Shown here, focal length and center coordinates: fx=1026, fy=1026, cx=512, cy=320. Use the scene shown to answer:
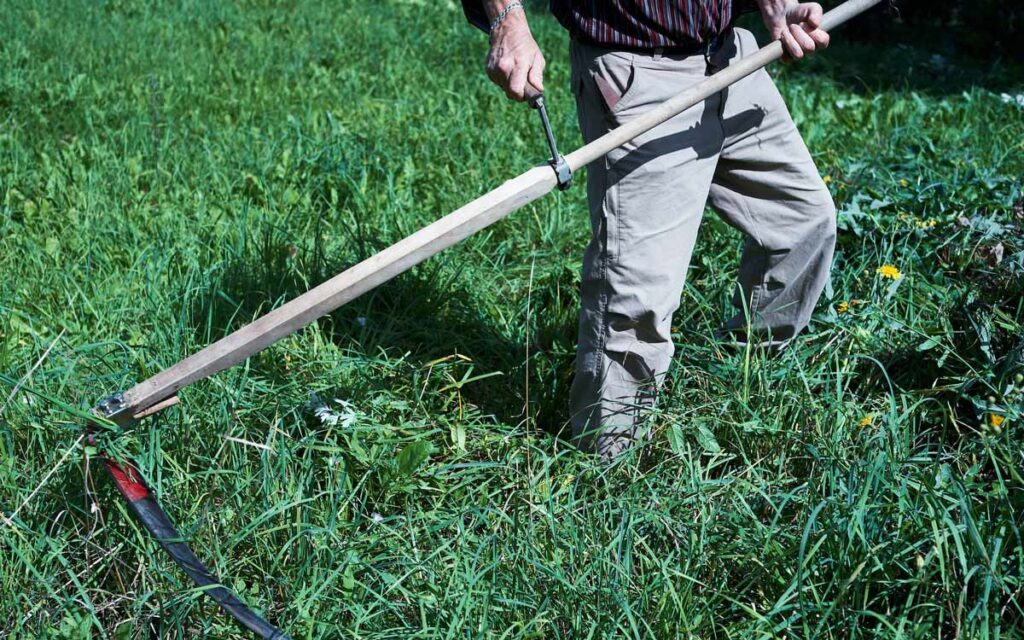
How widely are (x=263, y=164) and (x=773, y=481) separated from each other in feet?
8.68

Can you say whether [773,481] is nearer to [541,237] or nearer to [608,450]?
[608,450]

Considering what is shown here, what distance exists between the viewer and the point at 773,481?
218cm

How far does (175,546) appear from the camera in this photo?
200cm

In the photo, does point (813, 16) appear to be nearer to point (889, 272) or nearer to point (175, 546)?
point (889, 272)

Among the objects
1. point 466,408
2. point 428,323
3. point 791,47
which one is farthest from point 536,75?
point 428,323

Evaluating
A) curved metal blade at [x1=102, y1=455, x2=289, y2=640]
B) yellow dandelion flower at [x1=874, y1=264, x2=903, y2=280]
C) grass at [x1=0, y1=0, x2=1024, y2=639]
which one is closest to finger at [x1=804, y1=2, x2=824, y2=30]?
grass at [x1=0, y1=0, x2=1024, y2=639]

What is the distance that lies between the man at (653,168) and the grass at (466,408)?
19 centimetres

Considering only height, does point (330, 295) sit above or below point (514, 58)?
below

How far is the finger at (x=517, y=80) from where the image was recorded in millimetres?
2119

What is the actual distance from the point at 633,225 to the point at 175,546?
1.16 m

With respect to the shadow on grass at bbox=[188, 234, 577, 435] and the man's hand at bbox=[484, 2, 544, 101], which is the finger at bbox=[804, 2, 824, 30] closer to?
the man's hand at bbox=[484, 2, 544, 101]

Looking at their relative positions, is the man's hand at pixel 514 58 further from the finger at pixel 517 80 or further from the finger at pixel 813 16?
the finger at pixel 813 16

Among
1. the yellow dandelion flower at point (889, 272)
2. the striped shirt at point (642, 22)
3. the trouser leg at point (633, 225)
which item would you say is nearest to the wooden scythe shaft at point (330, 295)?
the trouser leg at point (633, 225)

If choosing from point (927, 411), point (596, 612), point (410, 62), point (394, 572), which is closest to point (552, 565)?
point (596, 612)
